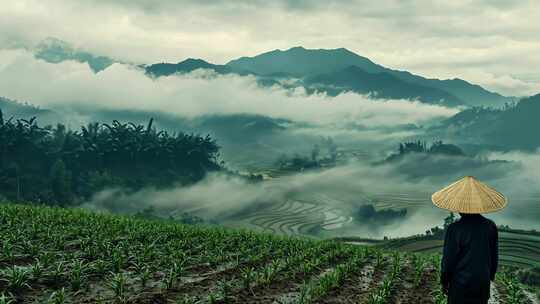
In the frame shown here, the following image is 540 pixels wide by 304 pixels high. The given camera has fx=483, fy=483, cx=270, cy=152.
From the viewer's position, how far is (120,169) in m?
122

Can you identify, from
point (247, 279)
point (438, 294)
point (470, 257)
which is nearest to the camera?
point (470, 257)

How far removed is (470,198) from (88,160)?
117 meters

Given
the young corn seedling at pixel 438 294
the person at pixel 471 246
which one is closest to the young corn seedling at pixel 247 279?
the young corn seedling at pixel 438 294

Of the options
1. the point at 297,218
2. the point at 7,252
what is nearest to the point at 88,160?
the point at 297,218

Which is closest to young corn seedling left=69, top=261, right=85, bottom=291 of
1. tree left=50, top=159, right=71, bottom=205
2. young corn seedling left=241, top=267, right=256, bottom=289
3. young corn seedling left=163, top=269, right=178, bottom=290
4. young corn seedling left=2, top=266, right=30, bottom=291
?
young corn seedling left=2, top=266, right=30, bottom=291

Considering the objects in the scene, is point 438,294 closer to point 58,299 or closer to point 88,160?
point 58,299

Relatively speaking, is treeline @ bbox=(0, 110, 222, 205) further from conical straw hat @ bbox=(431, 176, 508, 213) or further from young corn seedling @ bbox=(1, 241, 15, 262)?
conical straw hat @ bbox=(431, 176, 508, 213)

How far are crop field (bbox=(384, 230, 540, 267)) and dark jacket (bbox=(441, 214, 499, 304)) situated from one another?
73.9m

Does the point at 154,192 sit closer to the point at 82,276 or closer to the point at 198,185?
the point at 198,185

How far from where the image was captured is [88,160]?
4508 inches

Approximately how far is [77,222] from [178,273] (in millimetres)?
9202

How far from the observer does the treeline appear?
312 ft

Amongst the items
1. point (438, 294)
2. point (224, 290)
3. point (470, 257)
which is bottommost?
point (438, 294)

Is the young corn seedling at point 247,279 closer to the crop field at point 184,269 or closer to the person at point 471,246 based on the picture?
the crop field at point 184,269
